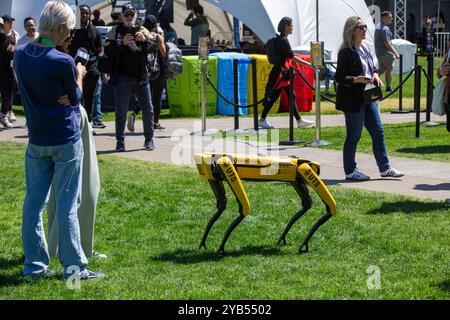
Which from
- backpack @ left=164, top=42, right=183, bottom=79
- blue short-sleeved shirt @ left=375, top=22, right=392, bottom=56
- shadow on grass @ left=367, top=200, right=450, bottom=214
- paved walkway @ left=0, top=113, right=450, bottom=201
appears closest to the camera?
shadow on grass @ left=367, top=200, right=450, bottom=214

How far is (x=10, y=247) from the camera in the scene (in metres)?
8.31

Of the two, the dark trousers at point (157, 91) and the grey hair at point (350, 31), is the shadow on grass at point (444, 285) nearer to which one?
the grey hair at point (350, 31)

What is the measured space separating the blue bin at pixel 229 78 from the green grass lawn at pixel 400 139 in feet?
9.45

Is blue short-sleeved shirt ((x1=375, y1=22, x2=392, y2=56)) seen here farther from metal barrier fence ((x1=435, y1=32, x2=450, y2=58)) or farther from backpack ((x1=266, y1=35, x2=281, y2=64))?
metal barrier fence ((x1=435, y1=32, x2=450, y2=58))

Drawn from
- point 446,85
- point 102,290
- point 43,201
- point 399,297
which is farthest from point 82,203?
point 446,85

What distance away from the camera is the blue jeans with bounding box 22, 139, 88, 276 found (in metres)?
6.93

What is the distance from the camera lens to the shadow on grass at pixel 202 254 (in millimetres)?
7719

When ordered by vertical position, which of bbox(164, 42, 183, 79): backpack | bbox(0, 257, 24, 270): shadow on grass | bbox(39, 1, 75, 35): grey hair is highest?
bbox(39, 1, 75, 35): grey hair

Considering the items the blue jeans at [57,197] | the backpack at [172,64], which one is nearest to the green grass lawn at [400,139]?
the backpack at [172,64]

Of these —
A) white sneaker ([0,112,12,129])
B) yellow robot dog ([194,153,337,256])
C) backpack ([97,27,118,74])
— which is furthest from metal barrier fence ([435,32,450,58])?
yellow robot dog ([194,153,337,256])

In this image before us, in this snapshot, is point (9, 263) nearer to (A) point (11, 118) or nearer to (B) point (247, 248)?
(B) point (247, 248)

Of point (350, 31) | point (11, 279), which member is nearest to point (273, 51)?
point (350, 31)

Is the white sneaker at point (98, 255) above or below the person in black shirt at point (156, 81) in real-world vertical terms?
below

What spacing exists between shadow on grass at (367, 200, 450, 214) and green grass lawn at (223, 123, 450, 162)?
3.28m
